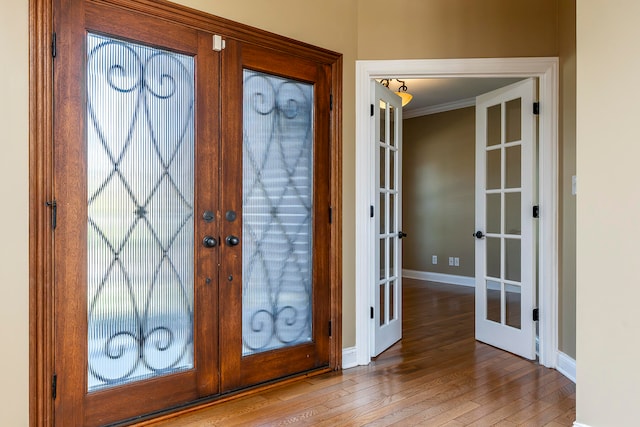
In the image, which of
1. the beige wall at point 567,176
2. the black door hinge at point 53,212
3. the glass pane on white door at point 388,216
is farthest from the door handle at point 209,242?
the beige wall at point 567,176

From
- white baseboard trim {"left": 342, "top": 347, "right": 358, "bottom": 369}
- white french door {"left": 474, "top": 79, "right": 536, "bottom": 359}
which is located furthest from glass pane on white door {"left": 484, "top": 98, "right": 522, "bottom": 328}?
white baseboard trim {"left": 342, "top": 347, "right": 358, "bottom": 369}

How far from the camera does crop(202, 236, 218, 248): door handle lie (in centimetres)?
250

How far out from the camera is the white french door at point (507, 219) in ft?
11.0

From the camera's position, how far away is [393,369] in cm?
313

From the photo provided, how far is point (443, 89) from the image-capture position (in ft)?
19.5

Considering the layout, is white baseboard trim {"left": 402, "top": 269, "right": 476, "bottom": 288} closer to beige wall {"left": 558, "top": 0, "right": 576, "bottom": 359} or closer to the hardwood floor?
the hardwood floor

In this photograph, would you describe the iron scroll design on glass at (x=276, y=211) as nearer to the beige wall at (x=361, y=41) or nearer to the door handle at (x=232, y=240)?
the door handle at (x=232, y=240)

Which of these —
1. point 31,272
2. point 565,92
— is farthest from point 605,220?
point 31,272

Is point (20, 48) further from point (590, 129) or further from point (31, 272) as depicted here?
point (590, 129)

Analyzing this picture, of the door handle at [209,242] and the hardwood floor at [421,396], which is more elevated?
Answer: the door handle at [209,242]

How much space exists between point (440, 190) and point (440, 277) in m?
1.32

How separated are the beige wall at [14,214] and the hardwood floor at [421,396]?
68 centimetres

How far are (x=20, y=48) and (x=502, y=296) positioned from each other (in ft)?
11.2

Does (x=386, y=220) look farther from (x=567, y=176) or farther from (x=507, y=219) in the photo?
(x=567, y=176)
